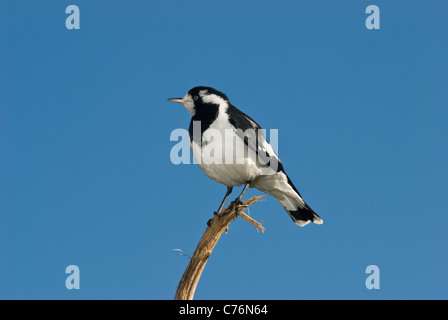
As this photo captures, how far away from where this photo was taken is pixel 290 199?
8117 millimetres

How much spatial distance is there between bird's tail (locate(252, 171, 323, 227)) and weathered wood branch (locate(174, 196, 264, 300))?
1.40 feet

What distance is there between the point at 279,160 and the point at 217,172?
1042 mm

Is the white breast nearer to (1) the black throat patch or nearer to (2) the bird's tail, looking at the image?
(1) the black throat patch

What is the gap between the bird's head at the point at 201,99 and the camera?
25.1ft

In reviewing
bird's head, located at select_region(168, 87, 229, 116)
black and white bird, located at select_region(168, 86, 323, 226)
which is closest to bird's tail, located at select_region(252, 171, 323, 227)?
black and white bird, located at select_region(168, 86, 323, 226)

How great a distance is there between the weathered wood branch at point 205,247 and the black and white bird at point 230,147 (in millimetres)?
166

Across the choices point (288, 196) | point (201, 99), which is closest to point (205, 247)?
point (288, 196)

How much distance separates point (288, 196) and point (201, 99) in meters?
2.01

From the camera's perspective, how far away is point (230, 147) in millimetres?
6996

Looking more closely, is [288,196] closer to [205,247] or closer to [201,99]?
[205,247]

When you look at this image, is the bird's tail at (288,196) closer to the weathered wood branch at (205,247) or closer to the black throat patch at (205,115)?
the weathered wood branch at (205,247)

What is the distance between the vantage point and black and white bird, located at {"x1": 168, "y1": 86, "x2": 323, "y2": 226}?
704cm
